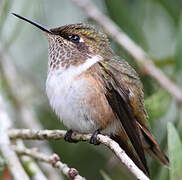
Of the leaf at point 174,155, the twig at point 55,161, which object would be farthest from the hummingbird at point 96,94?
the leaf at point 174,155

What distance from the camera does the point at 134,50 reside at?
3746mm

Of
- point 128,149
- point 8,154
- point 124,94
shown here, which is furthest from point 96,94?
point 8,154

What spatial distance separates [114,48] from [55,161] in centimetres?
182

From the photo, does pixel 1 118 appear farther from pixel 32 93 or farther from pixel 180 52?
pixel 180 52

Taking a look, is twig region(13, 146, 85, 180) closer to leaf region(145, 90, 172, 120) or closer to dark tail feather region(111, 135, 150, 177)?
dark tail feather region(111, 135, 150, 177)

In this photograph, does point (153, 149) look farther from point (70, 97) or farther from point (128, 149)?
point (70, 97)

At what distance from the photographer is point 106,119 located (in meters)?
2.94

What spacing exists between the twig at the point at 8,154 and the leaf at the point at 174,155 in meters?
0.97

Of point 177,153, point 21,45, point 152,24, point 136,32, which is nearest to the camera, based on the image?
point 177,153

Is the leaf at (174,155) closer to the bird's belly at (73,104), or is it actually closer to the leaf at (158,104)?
the bird's belly at (73,104)

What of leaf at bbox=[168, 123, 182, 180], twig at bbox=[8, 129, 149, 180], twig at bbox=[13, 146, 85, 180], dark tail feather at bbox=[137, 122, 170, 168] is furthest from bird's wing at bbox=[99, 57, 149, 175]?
leaf at bbox=[168, 123, 182, 180]

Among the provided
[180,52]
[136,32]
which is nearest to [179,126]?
[180,52]

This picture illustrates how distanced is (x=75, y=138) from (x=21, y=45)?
2.62 metres

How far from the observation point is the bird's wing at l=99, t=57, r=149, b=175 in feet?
9.21
